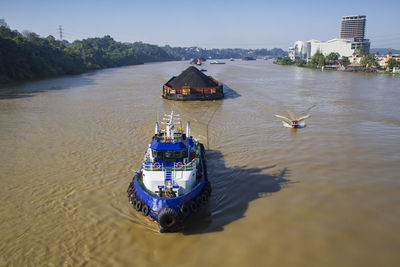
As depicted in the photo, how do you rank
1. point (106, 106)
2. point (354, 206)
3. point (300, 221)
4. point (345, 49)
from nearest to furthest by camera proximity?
point (300, 221), point (354, 206), point (106, 106), point (345, 49)

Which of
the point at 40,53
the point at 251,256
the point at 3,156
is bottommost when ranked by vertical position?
the point at 251,256

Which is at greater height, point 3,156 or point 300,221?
point 3,156

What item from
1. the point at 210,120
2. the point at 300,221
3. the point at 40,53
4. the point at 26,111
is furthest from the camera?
the point at 40,53

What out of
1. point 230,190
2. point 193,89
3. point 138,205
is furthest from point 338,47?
point 138,205

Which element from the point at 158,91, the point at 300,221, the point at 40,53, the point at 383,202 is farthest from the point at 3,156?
the point at 40,53

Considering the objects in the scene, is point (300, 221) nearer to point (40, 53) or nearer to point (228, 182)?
point (228, 182)

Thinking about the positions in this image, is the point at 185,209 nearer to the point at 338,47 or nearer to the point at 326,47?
the point at 338,47

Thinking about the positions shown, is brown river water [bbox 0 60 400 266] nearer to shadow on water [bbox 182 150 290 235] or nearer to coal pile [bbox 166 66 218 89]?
shadow on water [bbox 182 150 290 235]

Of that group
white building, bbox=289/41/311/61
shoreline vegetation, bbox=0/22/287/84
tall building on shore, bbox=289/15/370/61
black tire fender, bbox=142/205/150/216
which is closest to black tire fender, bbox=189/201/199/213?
black tire fender, bbox=142/205/150/216
